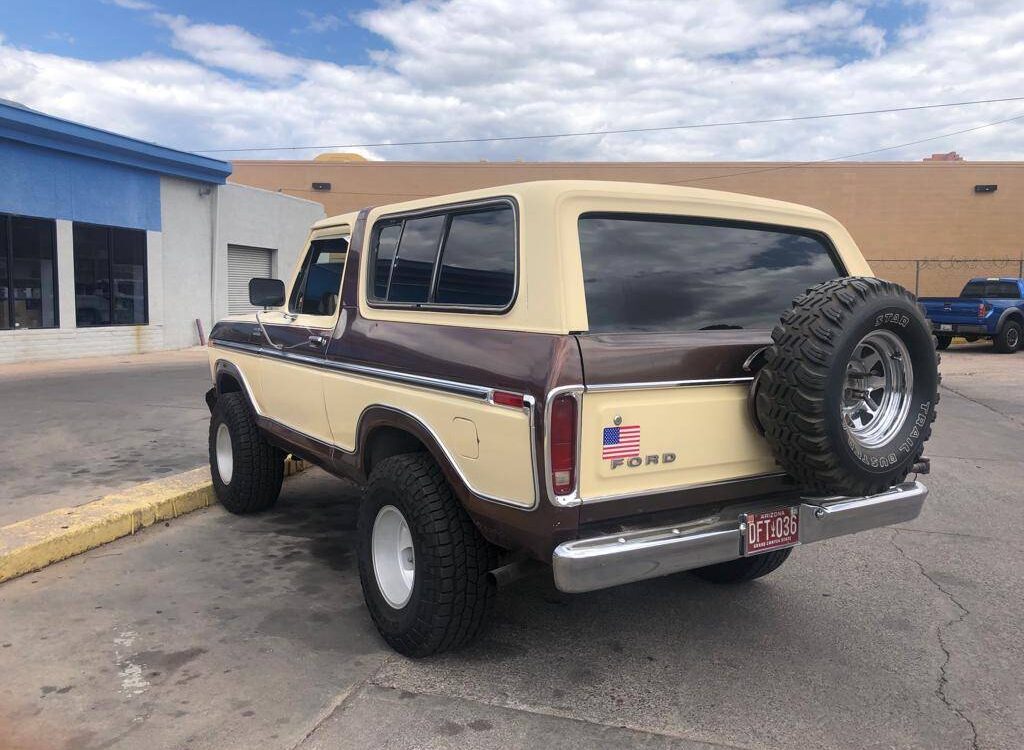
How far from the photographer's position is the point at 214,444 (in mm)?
5668

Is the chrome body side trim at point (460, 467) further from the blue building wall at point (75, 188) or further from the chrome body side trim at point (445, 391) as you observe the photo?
the blue building wall at point (75, 188)

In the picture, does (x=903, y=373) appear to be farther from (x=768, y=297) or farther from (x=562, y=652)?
(x=562, y=652)

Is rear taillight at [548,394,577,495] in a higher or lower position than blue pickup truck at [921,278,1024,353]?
lower

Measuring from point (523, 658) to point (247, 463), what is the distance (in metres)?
2.70

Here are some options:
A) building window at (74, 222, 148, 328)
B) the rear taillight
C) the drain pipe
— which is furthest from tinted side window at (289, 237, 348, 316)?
the drain pipe

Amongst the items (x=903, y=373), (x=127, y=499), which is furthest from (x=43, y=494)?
(x=903, y=373)

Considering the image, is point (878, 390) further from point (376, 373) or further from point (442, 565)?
point (376, 373)

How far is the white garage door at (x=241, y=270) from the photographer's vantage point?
65.1 ft

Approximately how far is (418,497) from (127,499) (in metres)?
3.02

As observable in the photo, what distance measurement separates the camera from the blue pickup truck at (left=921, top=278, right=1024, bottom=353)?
726 inches

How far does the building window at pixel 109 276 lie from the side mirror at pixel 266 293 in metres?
12.7

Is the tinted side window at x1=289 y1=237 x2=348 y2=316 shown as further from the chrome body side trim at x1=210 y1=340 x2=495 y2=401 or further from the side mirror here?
the chrome body side trim at x1=210 y1=340 x2=495 y2=401

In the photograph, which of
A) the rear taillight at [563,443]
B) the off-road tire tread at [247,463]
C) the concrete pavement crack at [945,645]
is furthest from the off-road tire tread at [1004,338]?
the rear taillight at [563,443]

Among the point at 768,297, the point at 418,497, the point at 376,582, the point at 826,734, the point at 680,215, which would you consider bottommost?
the point at 826,734
